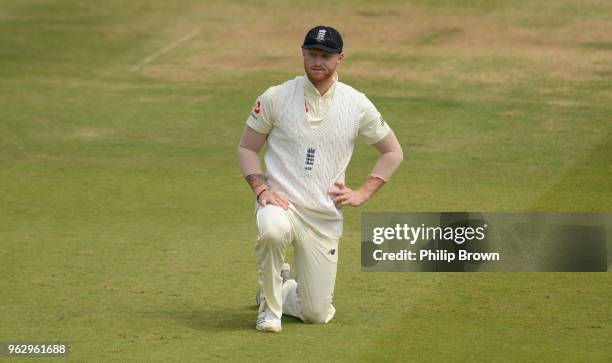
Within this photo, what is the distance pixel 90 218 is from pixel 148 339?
11.8 feet

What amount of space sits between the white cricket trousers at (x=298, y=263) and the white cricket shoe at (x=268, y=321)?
0.03 m

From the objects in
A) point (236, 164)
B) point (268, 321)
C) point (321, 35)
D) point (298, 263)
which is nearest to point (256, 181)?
point (298, 263)

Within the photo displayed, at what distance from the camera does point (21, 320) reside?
8828mm

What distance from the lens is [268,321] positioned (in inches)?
337

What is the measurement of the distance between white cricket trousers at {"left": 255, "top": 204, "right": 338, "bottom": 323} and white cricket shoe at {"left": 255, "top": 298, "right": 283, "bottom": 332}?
3 cm

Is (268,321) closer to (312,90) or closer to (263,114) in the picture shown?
(263,114)

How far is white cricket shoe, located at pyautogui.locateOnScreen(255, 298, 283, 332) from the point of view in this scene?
8562 mm

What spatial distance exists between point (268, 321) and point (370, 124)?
4.33 ft

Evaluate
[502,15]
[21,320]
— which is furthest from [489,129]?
[21,320]

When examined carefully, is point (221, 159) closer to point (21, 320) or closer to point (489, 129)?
point (489, 129)

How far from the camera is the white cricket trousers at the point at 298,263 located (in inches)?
336

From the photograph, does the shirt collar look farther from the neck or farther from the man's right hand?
the man's right hand

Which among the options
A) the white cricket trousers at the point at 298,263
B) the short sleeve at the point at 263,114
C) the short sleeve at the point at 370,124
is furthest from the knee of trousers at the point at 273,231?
the short sleeve at the point at 370,124

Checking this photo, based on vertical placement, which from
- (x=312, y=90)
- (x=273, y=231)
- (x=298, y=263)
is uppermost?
(x=312, y=90)
